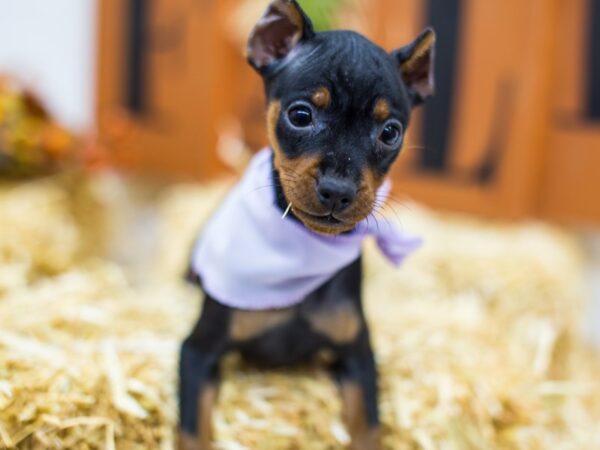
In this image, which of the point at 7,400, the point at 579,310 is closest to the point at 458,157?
the point at 579,310

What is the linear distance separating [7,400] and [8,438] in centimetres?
7

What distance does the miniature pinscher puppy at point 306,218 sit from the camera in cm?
115

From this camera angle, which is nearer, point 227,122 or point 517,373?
point 517,373

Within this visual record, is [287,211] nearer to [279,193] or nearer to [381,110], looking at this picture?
[279,193]

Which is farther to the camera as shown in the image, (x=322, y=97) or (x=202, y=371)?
(x=202, y=371)

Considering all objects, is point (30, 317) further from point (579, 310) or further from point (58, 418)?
point (579, 310)

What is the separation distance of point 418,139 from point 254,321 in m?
1.71

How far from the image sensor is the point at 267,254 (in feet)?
4.37

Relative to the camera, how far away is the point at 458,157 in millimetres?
2836

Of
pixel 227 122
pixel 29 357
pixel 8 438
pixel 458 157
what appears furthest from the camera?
pixel 227 122

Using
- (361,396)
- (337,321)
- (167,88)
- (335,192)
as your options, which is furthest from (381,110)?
(167,88)

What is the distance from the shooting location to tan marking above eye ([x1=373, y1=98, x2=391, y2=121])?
3.82 ft

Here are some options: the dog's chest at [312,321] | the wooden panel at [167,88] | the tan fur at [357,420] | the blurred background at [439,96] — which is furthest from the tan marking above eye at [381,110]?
the wooden panel at [167,88]

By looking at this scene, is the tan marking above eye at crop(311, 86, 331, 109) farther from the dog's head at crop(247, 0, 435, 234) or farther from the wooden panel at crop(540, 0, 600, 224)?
the wooden panel at crop(540, 0, 600, 224)
